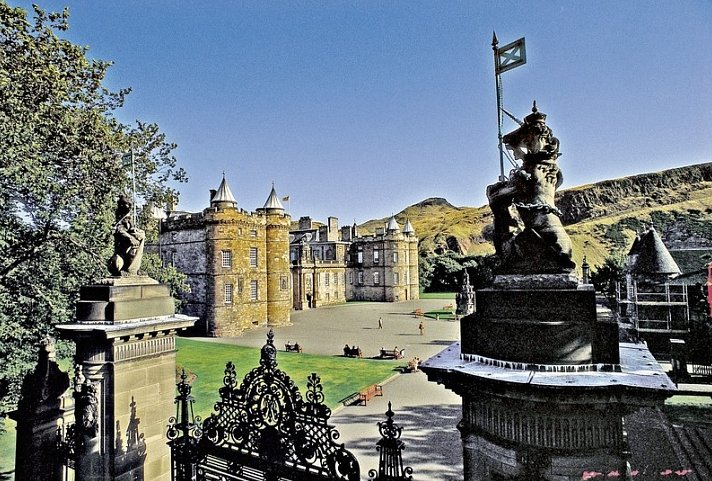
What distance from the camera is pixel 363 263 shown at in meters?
62.6

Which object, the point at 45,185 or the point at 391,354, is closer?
the point at 45,185

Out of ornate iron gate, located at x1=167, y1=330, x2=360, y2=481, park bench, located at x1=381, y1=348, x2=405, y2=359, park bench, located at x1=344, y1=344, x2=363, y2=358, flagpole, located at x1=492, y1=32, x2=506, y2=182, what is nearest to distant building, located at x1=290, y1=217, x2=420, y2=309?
park bench, located at x1=344, y1=344, x2=363, y2=358

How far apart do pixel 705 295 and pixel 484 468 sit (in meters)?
23.8

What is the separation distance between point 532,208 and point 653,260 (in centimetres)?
2316

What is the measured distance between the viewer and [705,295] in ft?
66.6

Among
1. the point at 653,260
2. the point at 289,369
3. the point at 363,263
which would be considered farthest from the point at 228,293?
the point at 363,263

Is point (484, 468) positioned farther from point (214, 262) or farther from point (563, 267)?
point (214, 262)

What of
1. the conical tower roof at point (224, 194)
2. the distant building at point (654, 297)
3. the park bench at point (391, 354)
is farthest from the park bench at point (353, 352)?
the conical tower roof at point (224, 194)

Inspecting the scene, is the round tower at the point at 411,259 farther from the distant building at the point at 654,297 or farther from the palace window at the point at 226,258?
the distant building at the point at 654,297

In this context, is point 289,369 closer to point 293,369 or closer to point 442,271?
point 293,369

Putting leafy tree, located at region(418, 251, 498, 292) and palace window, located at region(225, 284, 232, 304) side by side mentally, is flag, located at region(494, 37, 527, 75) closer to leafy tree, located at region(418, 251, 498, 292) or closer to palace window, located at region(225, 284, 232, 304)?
palace window, located at region(225, 284, 232, 304)

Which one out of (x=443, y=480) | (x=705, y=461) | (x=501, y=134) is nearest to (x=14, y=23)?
(x=501, y=134)

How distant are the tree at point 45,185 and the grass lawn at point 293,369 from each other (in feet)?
19.2

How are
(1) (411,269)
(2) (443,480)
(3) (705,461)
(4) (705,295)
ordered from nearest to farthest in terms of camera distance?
(3) (705,461) < (2) (443,480) < (4) (705,295) < (1) (411,269)
